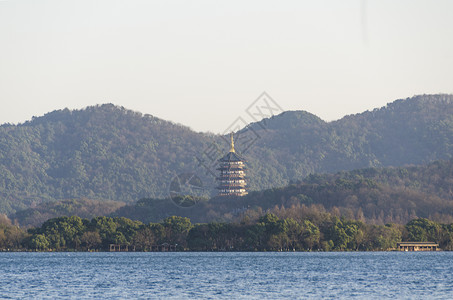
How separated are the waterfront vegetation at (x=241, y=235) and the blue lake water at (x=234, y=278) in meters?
15.9

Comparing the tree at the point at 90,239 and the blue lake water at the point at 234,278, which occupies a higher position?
the tree at the point at 90,239

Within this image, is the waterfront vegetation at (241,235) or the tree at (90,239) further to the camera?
the tree at (90,239)

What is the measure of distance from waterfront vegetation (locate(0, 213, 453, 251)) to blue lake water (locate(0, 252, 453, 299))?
52.2 ft

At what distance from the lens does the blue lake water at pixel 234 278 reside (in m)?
74.6

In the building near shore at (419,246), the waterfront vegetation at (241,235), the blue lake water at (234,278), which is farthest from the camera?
the building near shore at (419,246)

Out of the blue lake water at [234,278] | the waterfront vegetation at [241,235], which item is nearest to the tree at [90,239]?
the waterfront vegetation at [241,235]

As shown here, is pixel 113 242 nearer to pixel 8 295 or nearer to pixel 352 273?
pixel 352 273

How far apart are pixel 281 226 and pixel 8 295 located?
251ft

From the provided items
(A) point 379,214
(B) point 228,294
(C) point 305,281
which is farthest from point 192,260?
(A) point 379,214

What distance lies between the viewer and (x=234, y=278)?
90.6 m

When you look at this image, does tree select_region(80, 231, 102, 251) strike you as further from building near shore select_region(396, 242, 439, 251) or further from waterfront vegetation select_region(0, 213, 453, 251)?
building near shore select_region(396, 242, 439, 251)

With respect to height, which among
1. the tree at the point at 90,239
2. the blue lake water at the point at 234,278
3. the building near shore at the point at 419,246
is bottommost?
the blue lake water at the point at 234,278

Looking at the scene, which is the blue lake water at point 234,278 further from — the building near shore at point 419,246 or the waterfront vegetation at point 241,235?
the building near shore at point 419,246

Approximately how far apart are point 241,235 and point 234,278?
60.0 metres
